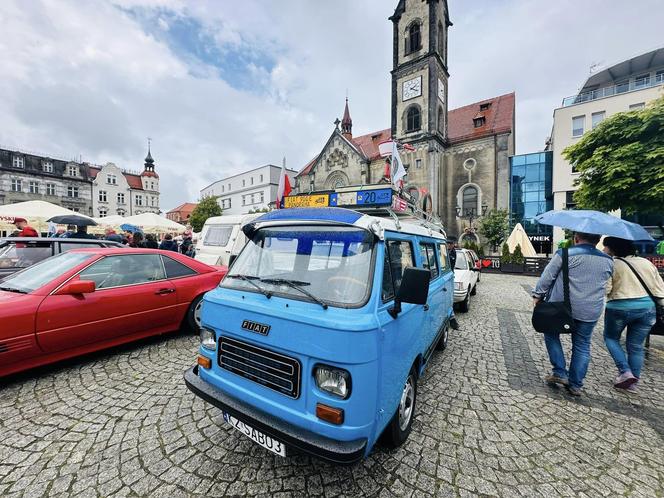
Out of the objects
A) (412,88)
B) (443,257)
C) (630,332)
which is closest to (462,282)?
(443,257)

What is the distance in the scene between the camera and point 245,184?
2566 inches

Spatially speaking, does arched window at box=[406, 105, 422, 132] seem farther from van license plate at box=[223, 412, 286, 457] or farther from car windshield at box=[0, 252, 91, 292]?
van license plate at box=[223, 412, 286, 457]

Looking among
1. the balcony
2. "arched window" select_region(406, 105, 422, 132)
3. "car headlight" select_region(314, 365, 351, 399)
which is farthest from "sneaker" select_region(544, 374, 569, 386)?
the balcony

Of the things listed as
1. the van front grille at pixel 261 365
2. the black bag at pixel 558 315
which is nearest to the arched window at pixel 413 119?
the black bag at pixel 558 315

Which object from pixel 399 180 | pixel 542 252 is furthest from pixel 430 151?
pixel 399 180

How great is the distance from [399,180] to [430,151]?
22.5 metres

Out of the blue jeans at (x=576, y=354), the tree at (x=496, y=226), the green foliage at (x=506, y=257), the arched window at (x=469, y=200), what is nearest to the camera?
the blue jeans at (x=576, y=354)

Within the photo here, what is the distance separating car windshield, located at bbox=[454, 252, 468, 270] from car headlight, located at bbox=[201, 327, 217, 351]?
756cm

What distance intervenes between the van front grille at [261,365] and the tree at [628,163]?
13.0 m

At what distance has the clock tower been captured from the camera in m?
28.0

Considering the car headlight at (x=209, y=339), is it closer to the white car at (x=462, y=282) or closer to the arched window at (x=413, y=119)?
the white car at (x=462, y=282)

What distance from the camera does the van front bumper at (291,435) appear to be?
1.77 meters

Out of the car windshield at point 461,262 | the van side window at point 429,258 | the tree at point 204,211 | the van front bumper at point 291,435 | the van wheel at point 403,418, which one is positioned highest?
the tree at point 204,211

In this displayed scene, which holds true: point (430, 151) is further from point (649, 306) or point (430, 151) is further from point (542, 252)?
point (649, 306)
